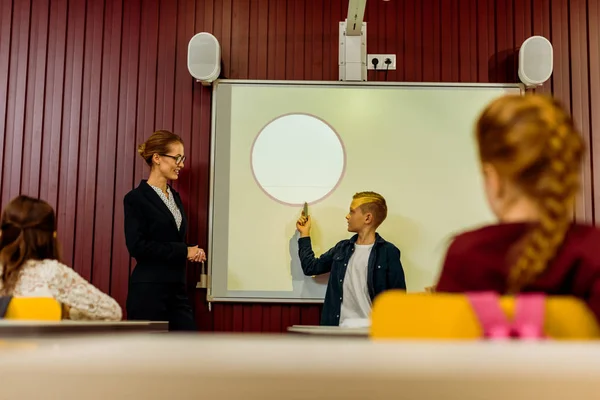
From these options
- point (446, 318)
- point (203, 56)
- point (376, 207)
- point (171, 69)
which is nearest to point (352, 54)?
point (203, 56)

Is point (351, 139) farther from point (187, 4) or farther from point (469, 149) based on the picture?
point (187, 4)

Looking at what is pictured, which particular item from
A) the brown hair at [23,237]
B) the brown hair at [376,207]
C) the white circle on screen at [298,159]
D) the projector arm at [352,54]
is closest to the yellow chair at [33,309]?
the brown hair at [23,237]

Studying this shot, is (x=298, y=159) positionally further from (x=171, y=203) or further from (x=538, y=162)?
(x=538, y=162)

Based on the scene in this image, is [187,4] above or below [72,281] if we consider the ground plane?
above

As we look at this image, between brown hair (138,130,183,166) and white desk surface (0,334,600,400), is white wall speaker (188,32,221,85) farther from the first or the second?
white desk surface (0,334,600,400)

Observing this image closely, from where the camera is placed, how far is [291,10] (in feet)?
13.5

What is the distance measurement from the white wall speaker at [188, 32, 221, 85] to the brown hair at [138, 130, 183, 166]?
1.45 ft

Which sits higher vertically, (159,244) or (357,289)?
(159,244)

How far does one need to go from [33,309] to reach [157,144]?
1.96 metres

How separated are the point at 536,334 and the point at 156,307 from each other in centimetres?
290

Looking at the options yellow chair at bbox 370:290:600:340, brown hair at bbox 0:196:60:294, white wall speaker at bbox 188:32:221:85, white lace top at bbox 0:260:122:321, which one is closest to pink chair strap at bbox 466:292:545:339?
yellow chair at bbox 370:290:600:340

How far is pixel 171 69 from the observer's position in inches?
162

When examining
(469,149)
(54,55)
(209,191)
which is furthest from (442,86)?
(54,55)

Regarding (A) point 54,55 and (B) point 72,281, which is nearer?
(B) point 72,281
